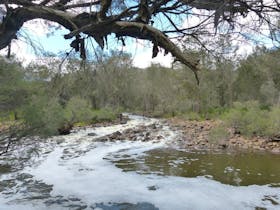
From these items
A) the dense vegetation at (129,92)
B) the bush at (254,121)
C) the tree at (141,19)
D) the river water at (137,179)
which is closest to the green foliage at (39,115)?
the dense vegetation at (129,92)

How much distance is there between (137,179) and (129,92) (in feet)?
135

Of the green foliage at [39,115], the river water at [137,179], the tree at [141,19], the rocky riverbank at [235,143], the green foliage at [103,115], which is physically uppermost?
the tree at [141,19]

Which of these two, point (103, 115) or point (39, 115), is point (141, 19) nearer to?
point (39, 115)

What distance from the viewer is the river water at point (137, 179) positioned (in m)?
8.29

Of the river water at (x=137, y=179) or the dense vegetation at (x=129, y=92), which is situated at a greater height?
the dense vegetation at (x=129, y=92)

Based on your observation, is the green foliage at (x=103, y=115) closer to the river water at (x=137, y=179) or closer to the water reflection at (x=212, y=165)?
the river water at (x=137, y=179)

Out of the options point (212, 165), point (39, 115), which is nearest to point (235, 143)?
point (212, 165)

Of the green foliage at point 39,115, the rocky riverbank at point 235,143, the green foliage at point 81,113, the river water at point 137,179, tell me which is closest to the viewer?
the green foliage at point 39,115

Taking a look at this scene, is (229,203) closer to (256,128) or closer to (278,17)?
(278,17)

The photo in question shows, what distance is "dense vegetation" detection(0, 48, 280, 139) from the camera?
4816 mm

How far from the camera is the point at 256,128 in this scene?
1805 cm

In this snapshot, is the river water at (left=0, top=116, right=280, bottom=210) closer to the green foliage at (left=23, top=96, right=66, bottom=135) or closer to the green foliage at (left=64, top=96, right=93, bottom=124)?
the green foliage at (left=23, top=96, right=66, bottom=135)

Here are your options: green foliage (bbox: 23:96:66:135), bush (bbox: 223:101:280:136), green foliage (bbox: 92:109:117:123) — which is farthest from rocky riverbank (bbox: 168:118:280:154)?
green foliage (bbox: 92:109:117:123)

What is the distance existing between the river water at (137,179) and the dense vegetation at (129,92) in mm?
1050
